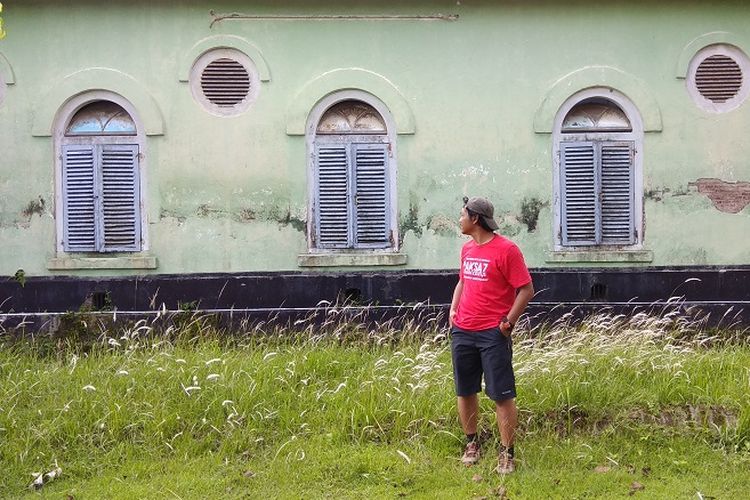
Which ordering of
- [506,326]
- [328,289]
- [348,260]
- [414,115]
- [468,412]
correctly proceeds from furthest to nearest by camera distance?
[414,115], [348,260], [328,289], [468,412], [506,326]

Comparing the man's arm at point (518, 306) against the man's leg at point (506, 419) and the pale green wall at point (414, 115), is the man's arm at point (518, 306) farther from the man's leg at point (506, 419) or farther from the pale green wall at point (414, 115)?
the pale green wall at point (414, 115)

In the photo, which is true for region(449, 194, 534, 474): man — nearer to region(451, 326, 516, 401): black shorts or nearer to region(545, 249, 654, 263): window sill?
region(451, 326, 516, 401): black shorts

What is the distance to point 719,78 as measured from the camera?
11.2 metres

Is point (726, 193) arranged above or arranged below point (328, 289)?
above

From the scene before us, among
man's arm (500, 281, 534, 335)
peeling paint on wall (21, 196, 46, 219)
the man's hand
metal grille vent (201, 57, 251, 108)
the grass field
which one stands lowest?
the grass field

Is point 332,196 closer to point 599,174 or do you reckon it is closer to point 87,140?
point 87,140

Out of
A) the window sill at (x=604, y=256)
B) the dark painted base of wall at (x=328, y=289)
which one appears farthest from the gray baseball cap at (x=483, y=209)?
the window sill at (x=604, y=256)

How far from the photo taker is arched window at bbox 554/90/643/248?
11180 millimetres

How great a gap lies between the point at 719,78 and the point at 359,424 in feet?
24.3

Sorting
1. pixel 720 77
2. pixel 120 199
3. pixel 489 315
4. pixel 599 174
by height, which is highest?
pixel 720 77

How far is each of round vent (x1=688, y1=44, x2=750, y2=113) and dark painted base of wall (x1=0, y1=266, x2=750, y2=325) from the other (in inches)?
85.5

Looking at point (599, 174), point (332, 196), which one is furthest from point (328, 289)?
point (599, 174)

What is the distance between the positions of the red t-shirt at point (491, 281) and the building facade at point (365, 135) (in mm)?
5460

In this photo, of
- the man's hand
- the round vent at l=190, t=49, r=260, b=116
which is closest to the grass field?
the man's hand
